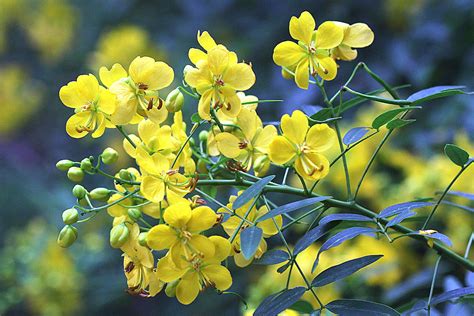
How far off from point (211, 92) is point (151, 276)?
0.71 feet

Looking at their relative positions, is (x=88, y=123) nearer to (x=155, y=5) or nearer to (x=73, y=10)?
(x=155, y=5)

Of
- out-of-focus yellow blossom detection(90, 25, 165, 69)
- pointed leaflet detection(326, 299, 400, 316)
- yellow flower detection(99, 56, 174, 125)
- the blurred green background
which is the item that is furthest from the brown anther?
out-of-focus yellow blossom detection(90, 25, 165, 69)

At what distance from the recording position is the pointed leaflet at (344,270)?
2.22 feet

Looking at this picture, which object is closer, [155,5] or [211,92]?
[211,92]

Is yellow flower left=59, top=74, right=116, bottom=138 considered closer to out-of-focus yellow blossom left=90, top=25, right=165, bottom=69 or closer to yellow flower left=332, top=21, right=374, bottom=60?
yellow flower left=332, top=21, right=374, bottom=60

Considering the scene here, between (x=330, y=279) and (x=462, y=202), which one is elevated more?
(x=330, y=279)

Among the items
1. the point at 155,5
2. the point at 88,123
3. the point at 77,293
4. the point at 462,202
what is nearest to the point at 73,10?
the point at 155,5

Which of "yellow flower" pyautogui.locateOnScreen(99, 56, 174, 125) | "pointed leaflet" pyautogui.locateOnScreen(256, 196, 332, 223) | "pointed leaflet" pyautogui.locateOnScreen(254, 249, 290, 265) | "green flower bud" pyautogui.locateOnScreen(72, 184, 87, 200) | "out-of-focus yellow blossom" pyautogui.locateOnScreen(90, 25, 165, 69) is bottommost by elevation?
"out-of-focus yellow blossom" pyautogui.locateOnScreen(90, 25, 165, 69)

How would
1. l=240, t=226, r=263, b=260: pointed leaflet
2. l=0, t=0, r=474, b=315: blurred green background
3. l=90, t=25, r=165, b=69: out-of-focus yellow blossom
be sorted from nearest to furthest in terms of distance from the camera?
1. l=240, t=226, r=263, b=260: pointed leaflet
2. l=0, t=0, r=474, b=315: blurred green background
3. l=90, t=25, r=165, b=69: out-of-focus yellow blossom

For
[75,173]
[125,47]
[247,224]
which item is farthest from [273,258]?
[125,47]

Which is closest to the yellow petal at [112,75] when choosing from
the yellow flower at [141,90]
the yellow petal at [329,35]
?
the yellow flower at [141,90]

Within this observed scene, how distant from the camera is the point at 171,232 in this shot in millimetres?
652

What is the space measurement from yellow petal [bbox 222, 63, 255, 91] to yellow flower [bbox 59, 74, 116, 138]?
0.13 meters

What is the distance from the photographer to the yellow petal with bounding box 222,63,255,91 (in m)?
0.71
